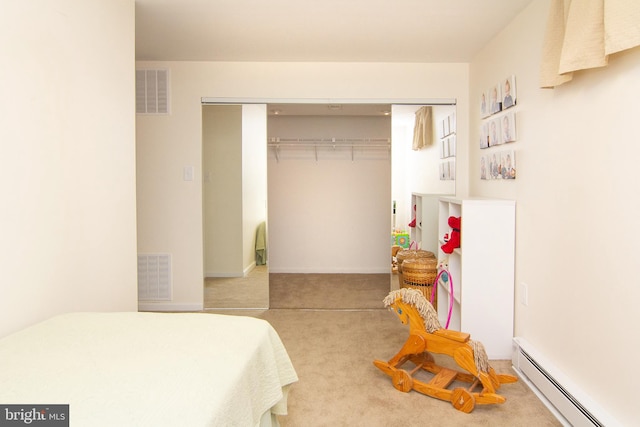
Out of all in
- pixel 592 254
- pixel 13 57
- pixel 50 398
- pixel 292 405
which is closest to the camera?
pixel 50 398

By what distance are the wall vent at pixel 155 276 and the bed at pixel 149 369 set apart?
2.36 meters

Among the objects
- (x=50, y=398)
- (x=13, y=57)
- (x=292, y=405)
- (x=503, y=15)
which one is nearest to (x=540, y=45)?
(x=503, y=15)

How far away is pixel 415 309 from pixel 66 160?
195 centimetres

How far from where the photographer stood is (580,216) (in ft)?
7.43

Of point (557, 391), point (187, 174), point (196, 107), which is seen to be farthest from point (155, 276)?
point (557, 391)

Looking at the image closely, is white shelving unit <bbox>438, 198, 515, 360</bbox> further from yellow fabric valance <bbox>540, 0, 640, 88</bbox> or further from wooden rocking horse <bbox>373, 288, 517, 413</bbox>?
yellow fabric valance <bbox>540, 0, 640, 88</bbox>

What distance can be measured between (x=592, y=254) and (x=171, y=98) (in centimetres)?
357

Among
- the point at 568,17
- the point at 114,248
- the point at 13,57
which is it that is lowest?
the point at 114,248

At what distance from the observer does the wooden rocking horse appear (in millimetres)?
2359

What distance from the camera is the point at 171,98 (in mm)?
4223

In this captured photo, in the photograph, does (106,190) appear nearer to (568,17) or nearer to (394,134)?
(568,17)

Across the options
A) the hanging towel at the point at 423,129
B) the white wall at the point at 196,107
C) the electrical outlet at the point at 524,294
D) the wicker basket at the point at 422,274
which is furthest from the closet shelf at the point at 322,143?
the electrical outlet at the point at 524,294

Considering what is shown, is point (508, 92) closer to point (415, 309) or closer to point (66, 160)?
point (415, 309)

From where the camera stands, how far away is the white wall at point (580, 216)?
190cm
